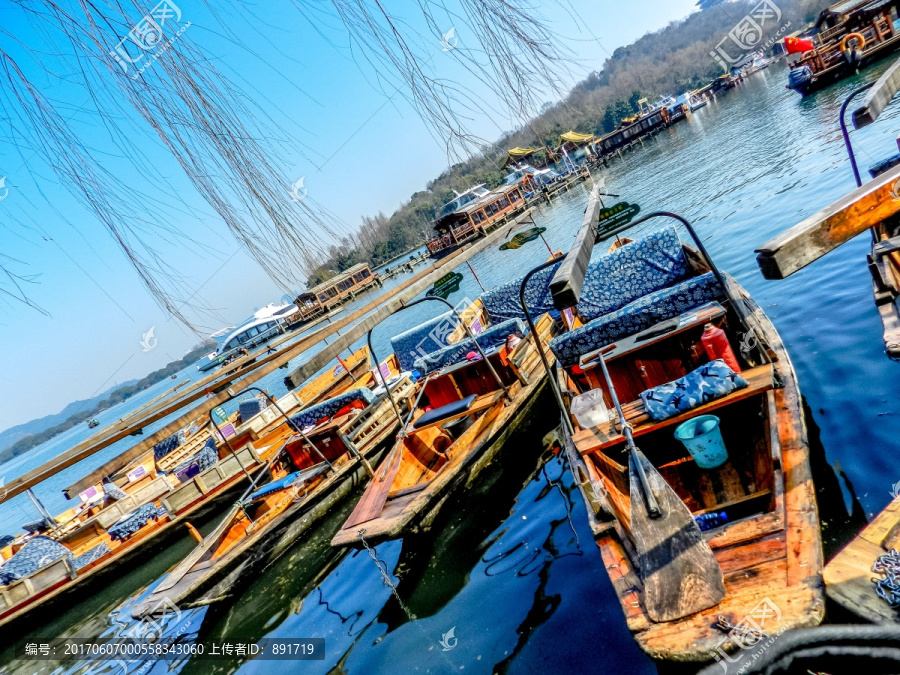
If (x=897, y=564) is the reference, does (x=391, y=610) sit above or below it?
below

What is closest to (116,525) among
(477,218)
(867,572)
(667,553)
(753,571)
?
(667,553)

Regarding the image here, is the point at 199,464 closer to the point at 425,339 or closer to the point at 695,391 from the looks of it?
the point at 425,339

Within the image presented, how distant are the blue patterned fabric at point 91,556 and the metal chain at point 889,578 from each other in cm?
1684

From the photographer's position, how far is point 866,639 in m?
2.24

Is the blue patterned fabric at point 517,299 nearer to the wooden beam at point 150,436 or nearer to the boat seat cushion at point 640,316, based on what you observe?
the boat seat cushion at point 640,316

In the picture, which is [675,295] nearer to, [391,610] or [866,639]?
[866,639]

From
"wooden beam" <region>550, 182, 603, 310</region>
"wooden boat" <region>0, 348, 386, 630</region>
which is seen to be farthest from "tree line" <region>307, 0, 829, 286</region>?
"wooden boat" <region>0, 348, 386, 630</region>

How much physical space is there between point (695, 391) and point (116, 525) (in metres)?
16.6

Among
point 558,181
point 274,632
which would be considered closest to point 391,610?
point 274,632

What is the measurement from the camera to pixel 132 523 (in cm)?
1429

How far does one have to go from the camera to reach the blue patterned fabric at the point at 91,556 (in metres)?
13.3

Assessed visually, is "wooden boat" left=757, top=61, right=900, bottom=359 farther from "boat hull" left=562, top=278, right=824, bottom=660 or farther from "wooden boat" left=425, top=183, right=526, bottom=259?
"wooden boat" left=425, top=183, right=526, bottom=259

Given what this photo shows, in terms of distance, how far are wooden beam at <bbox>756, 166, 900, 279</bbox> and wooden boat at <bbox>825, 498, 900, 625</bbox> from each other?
2.01 meters

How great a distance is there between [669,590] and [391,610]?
4954 mm
